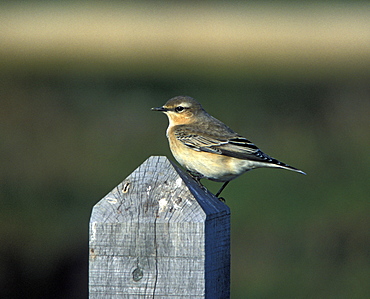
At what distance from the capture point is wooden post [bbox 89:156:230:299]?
118 inches

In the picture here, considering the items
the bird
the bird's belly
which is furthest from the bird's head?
the bird's belly

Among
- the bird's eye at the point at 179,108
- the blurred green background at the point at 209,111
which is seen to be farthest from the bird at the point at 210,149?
the blurred green background at the point at 209,111

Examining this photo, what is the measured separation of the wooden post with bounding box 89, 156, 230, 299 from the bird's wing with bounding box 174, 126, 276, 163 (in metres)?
3.45

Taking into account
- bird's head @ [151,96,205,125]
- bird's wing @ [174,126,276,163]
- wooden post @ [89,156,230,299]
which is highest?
bird's head @ [151,96,205,125]

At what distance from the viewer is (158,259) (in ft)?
9.91

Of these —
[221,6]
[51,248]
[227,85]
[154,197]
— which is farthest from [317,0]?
[154,197]

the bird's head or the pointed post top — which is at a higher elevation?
the bird's head

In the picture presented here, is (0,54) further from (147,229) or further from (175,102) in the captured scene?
(147,229)

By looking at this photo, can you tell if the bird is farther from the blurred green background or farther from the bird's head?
the blurred green background

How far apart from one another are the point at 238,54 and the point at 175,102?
13.3 meters

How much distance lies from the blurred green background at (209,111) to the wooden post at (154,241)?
4.58 meters

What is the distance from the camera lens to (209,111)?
45.6ft

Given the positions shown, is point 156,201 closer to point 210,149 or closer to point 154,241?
point 154,241

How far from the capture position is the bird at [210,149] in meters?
6.50
